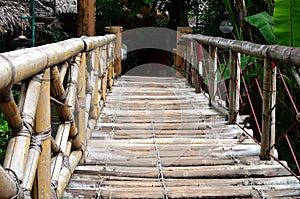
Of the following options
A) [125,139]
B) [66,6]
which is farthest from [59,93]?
[66,6]

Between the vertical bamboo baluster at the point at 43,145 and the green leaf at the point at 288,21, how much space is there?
2.71 m

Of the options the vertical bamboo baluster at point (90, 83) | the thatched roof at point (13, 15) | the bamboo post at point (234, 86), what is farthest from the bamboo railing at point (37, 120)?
the thatched roof at point (13, 15)

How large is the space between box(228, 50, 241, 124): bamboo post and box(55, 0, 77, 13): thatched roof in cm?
709

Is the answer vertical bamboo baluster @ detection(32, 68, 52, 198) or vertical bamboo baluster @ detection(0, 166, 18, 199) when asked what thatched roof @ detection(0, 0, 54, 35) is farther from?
vertical bamboo baluster @ detection(0, 166, 18, 199)

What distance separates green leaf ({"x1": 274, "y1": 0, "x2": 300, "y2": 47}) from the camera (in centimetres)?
380

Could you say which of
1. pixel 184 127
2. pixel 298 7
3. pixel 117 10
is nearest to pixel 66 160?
pixel 184 127

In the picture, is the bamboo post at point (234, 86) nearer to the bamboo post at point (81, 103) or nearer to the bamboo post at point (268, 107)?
the bamboo post at point (268, 107)

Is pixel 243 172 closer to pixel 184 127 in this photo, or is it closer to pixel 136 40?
pixel 184 127

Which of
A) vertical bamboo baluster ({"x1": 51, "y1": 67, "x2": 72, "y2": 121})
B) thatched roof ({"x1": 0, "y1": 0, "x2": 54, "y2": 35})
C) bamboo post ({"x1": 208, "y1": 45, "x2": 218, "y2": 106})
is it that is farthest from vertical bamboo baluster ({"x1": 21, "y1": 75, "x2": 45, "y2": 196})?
thatched roof ({"x1": 0, "y1": 0, "x2": 54, "y2": 35})

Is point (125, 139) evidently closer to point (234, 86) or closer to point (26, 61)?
point (234, 86)

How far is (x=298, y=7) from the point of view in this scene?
12.4 feet

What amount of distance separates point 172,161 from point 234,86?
42.0 inches

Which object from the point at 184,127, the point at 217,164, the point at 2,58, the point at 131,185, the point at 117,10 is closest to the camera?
the point at 2,58

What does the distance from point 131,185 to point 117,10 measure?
310 inches
